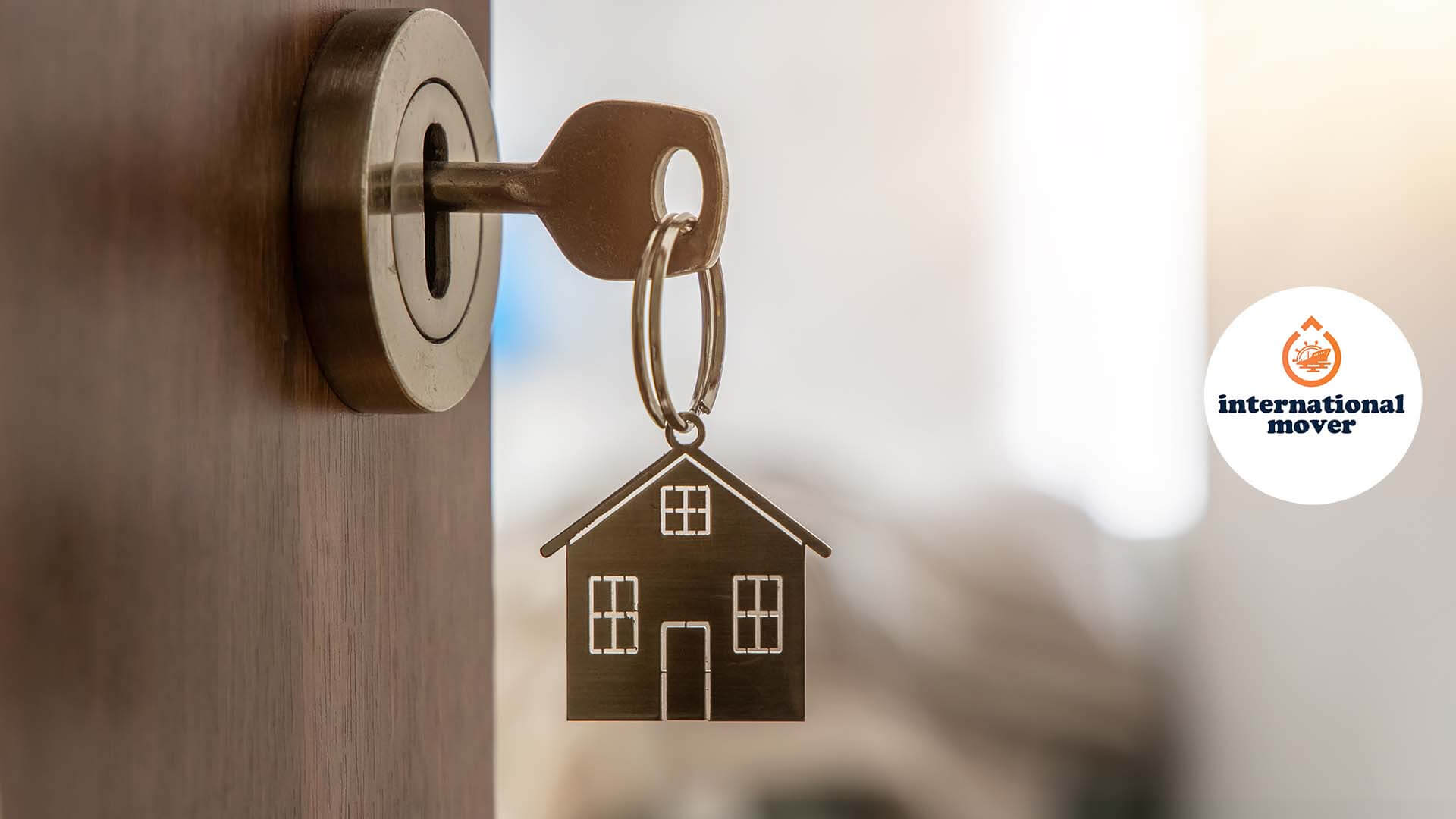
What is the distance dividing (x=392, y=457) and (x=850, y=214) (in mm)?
566

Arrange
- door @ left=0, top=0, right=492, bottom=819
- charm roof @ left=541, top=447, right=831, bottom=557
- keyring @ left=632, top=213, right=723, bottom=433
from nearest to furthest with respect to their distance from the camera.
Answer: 1. door @ left=0, top=0, right=492, bottom=819
2. keyring @ left=632, top=213, right=723, bottom=433
3. charm roof @ left=541, top=447, right=831, bottom=557

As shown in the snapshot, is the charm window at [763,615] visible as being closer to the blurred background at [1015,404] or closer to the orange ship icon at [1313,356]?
the blurred background at [1015,404]

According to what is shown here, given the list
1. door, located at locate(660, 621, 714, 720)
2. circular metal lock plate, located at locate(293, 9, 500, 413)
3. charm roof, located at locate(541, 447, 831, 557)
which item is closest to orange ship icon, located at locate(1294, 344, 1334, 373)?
charm roof, located at locate(541, 447, 831, 557)

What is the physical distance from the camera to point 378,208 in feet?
0.87

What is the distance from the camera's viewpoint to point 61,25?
7.1 inches

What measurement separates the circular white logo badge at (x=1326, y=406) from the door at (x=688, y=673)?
47 centimetres

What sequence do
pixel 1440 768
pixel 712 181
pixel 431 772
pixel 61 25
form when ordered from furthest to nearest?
1. pixel 1440 768
2. pixel 431 772
3. pixel 712 181
4. pixel 61 25

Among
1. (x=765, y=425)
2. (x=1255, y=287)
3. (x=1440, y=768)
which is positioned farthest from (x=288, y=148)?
(x=1440, y=768)

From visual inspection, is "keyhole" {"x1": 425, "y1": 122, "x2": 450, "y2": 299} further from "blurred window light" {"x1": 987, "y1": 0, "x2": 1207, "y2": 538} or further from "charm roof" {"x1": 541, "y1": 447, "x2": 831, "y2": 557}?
"blurred window light" {"x1": 987, "y1": 0, "x2": 1207, "y2": 538}

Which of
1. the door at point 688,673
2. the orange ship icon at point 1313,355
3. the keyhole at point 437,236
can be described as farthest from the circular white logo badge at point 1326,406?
the keyhole at point 437,236

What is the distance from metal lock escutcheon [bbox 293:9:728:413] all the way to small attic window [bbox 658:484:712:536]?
20.5 inches

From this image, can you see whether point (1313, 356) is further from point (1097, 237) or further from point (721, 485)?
point (721, 485)

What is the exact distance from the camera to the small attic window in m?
0.85

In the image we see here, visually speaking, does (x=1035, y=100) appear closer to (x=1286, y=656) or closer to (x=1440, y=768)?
(x=1286, y=656)
